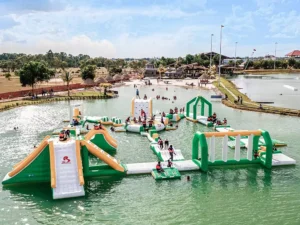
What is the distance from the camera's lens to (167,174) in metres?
22.1

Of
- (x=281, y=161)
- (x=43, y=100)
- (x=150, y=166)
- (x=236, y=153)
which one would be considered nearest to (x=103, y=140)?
(x=150, y=166)

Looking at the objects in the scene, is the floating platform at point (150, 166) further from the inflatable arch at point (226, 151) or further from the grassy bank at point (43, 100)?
the grassy bank at point (43, 100)

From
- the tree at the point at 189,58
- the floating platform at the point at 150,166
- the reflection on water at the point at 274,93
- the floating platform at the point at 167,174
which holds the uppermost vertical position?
the tree at the point at 189,58

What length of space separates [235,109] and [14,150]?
32.5 m

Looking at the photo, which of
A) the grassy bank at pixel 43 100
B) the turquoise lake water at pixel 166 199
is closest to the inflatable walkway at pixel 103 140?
the turquoise lake water at pixel 166 199

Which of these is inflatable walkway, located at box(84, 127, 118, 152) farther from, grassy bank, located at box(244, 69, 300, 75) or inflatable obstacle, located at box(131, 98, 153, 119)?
grassy bank, located at box(244, 69, 300, 75)

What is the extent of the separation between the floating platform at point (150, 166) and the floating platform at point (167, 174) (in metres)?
0.56

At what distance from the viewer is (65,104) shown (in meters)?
53.1

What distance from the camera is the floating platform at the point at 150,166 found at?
2269cm

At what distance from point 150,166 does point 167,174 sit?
174 centimetres

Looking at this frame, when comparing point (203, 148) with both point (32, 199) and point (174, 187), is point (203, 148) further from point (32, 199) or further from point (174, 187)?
point (32, 199)

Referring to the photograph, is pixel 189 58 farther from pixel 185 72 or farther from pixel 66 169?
pixel 66 169

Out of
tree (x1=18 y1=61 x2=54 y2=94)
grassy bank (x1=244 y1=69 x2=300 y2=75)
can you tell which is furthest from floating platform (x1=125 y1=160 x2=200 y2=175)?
grassy bank (x1=244 y1=69 x2=300 y2=75)

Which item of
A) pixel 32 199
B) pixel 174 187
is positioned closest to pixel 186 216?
pixel 174 187
